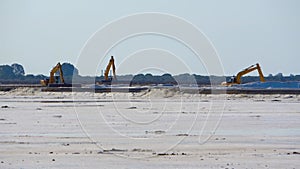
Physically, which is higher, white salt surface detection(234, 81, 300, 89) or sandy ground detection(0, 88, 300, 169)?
white salt surface detection(234, 81, 300, 89)

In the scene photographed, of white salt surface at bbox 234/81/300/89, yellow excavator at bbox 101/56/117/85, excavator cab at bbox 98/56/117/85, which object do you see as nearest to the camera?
white salt surface at bbox 234/81/300/89

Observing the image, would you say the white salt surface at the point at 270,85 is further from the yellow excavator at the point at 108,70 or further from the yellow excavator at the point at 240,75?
the yellow excavator at the point at 108,70

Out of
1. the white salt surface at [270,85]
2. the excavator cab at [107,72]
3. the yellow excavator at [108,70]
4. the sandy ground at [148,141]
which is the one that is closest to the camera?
the sandy ground at [148,141]

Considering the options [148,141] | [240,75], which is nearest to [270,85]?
[240,75]

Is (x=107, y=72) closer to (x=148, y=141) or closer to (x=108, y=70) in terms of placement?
(x=108, y=70)

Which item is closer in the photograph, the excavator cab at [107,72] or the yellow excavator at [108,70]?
the excavator cab at [107,72]

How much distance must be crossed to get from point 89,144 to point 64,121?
10708 millimetres

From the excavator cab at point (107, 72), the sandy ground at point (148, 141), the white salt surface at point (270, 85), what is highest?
the excavator cab at point (107, 72)

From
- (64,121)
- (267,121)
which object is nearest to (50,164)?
(64,121)

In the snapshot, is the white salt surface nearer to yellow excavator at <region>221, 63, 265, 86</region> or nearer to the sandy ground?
yellow excavator at <region>221, 63, 265, 86</region>

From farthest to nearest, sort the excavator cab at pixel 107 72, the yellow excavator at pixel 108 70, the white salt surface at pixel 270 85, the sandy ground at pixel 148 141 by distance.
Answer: the yellow excavator at pixel 108 70
the excavator cab at pixel 107 72
the white salt surface at pixel 270 85
the sandy ground at pixel 148 141

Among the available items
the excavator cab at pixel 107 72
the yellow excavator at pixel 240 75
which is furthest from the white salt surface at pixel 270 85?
the excavator cab at pixel 107 72

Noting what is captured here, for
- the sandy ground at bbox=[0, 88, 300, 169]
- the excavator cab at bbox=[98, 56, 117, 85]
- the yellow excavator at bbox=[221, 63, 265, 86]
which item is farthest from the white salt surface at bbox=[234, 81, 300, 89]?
the sandy ground at bbox=[0, 88, 300, 169]

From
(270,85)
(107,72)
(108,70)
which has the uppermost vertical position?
(108,70)
